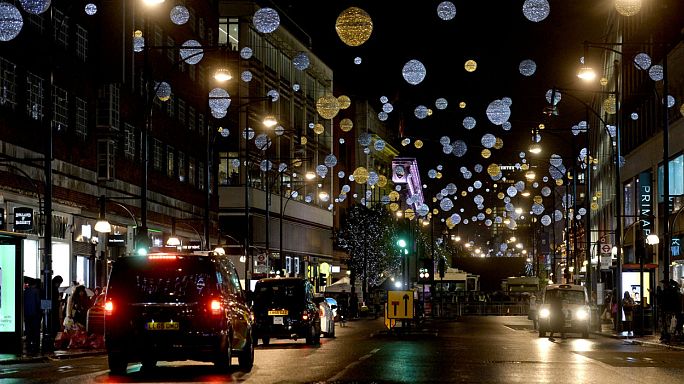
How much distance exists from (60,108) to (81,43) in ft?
11.8

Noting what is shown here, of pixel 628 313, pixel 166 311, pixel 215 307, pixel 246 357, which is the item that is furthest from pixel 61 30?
pixel 628 313

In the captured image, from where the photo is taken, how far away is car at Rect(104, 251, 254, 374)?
773 inches

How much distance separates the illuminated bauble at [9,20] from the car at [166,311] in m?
11.1

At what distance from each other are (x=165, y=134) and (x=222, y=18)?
22.4 m

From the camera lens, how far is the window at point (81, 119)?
142ft

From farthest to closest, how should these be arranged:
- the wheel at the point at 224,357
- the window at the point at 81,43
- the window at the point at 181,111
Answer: the window at the point at 181,111, the window at the point at 81,43, the wheel at the point at 224,357

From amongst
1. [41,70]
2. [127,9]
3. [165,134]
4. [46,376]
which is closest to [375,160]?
[165,134]

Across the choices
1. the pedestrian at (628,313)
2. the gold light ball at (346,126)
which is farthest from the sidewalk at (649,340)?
the gold light ball at (346,126)

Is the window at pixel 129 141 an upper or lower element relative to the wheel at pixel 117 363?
upper

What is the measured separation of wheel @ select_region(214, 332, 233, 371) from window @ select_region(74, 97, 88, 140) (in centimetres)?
2448

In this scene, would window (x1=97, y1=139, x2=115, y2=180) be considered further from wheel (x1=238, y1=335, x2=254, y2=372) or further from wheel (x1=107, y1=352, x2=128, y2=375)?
wheel (x1=107, y1=352, x2=128, y2=375)

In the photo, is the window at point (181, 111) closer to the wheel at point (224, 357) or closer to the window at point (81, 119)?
the window at point (81, 119)

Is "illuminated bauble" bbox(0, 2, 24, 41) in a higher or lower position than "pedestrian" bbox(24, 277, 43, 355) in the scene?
higher

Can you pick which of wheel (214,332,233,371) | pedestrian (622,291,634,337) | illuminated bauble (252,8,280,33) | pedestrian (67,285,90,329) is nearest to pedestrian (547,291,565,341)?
pedestrian (622,291,634,337)
